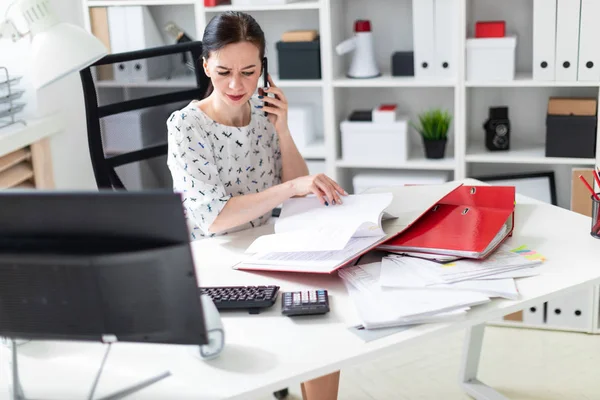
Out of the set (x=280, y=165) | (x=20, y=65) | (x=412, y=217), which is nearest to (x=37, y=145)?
(x=20, y=65)

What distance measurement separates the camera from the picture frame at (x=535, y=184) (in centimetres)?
319

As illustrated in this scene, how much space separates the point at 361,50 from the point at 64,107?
125cm

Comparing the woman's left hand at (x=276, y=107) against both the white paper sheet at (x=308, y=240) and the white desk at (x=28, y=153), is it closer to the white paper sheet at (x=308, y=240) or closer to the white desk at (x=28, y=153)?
the white paper sheet at (x=308, y=240)

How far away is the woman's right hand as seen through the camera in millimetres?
2047

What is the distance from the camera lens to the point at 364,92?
11.4ft

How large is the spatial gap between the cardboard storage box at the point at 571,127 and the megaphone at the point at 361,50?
71 centimetres

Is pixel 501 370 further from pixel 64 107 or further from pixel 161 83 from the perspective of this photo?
pixel 64 107

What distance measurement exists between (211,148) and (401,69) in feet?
4.08

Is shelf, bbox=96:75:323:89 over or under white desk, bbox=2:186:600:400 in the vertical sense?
over

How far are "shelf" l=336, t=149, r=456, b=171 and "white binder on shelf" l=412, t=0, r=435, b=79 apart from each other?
1.10 ft

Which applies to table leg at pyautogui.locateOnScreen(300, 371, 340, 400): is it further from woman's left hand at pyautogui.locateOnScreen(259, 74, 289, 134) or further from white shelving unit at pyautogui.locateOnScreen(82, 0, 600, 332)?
white shelving unit at pyautogui.locateOnScreen(82, 0, 600, 332)

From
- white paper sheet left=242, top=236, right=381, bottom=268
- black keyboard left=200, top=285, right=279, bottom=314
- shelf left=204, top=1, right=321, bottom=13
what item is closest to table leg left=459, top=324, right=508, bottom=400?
white paper sheet left=242, top=236, right=381, bottom=268

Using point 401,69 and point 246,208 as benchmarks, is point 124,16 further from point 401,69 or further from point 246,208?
point 246,208

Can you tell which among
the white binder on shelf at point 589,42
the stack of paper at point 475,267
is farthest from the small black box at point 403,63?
the stack of paper at point 475,267
